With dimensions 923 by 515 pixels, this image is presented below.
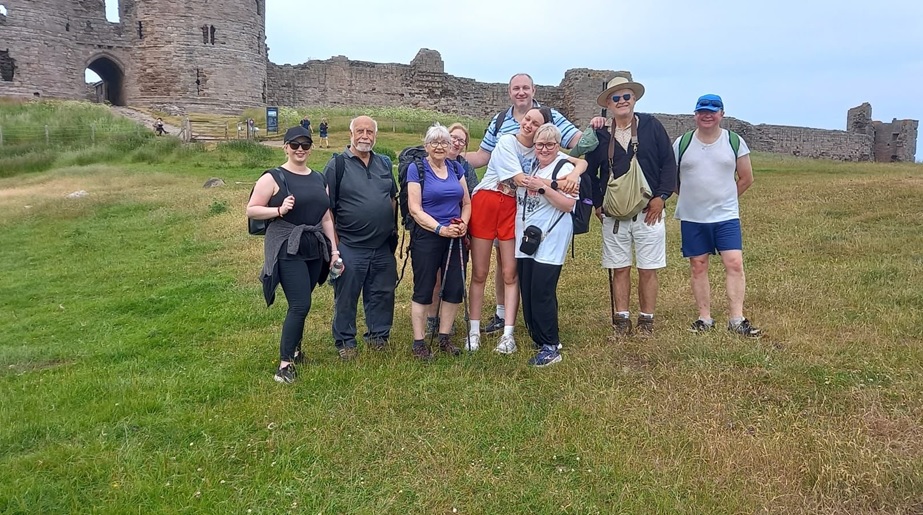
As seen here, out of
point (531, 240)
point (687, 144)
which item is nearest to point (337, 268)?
point (531, 240)

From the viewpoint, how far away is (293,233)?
4973mm

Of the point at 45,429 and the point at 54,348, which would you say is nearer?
the point at 45,429

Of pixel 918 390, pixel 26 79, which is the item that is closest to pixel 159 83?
pixel 26 79

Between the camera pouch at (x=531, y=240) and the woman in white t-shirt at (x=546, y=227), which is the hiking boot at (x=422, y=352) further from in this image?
the camera pouch at (x=531, y=240)

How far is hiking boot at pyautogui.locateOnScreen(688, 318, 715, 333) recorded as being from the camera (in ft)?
18.6

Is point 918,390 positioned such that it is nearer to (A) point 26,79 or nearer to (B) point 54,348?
(B) point 54,348

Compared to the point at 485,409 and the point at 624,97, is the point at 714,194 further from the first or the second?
the point at 485,409

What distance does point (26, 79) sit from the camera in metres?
29.8

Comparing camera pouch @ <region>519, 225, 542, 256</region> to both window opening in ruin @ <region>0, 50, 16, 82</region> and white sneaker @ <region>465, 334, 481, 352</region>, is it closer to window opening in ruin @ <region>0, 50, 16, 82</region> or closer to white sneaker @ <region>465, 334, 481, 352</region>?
white sneaker @ <region>465, 334, 481, 352</region>

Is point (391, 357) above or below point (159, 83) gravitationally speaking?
below

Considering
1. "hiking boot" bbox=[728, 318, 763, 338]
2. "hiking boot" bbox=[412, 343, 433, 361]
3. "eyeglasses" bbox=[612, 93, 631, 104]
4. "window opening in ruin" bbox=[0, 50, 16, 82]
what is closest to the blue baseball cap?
"eyeglasses" bbox=[612, 93, 631, 104]

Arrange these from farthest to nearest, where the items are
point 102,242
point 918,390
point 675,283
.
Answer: point 102,242 < point 675,283 < point 918,390

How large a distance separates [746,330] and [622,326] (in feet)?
3.24

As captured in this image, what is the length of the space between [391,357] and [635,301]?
2.85m
